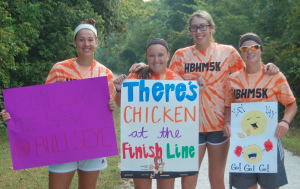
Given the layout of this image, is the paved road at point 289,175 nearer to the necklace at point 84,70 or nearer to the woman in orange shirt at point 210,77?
the woman in orange shirt at point 210,77

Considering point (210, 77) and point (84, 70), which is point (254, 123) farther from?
point (84, 70)

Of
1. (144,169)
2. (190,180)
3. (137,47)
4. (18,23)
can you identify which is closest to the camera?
(144,169)

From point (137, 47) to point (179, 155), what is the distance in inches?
1391

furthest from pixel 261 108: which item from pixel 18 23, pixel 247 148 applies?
pixel 18 23

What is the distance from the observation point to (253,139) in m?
2.90

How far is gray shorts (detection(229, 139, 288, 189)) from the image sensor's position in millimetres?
2854

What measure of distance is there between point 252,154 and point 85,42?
209cm

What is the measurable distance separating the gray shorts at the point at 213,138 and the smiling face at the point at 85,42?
1513 millimetres

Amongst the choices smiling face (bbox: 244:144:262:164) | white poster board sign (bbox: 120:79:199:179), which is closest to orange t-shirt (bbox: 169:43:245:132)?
white poster board sign (bbox: 120:79:199:179)

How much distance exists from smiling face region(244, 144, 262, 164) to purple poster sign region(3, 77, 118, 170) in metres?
1.38

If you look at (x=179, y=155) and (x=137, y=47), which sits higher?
(x=137, y=47)

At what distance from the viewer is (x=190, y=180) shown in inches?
121

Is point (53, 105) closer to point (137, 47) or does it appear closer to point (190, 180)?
point (190, 180)

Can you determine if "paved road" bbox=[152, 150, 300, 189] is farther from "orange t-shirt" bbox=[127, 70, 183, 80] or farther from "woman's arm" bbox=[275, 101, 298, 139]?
"orange t-shirt" bbox=[127, 70, 183, 80]
